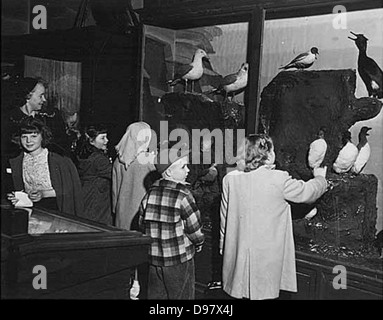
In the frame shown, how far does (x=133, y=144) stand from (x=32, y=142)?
0.46 m

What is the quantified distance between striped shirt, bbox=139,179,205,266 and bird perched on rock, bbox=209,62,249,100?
2.96 ft

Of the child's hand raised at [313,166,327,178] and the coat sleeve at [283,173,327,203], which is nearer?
the coat sleeve at [283,173,327,203]

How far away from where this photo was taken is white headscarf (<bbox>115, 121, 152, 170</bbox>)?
280 centimetres

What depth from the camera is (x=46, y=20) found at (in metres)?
3.72

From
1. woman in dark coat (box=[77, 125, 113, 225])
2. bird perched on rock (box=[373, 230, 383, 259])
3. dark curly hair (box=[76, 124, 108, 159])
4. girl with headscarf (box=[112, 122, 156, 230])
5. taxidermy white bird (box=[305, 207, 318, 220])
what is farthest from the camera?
dark curly hair (box=[76, 124, 108, 159])

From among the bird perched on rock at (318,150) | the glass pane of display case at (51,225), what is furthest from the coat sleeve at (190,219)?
the bird perched on rock at (318,150)

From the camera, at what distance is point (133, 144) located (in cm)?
281

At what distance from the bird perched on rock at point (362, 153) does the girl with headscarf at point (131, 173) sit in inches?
35.9

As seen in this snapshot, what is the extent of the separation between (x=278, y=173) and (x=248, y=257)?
0.35 meters

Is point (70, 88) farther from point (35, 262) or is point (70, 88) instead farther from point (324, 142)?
point (35, 262)

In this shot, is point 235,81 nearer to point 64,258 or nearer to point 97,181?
point 97,181

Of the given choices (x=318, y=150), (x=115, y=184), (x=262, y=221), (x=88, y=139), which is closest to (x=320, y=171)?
(x=318, y=150)

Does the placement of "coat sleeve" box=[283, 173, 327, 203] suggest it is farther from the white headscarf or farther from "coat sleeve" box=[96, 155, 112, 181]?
"coat sleeve" box=[96, 155, 112, 181]

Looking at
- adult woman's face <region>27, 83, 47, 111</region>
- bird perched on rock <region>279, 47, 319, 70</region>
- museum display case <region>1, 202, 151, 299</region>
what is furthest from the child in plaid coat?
adult woman's face <region>27, 83, 47, 111</region>
